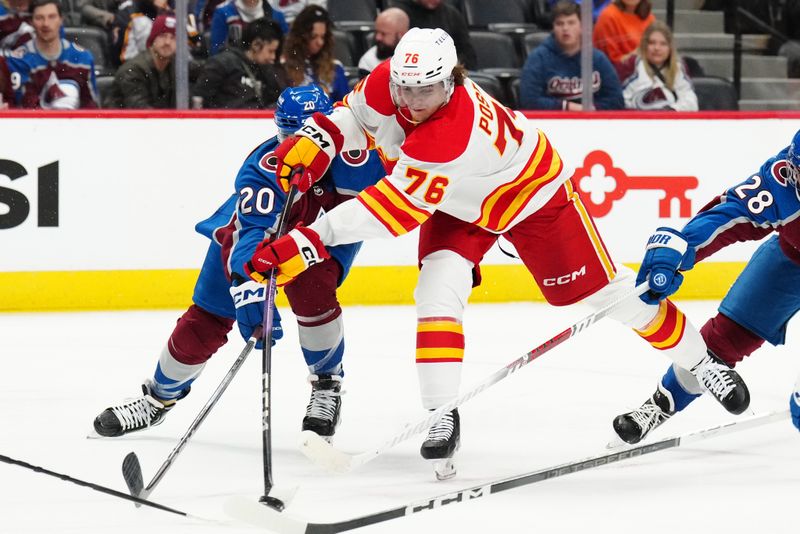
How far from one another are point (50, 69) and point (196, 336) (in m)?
2.53

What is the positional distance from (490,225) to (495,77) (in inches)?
118

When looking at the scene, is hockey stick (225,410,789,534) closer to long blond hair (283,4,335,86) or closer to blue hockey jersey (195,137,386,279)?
blue hockey jersey (195,137,386,279)

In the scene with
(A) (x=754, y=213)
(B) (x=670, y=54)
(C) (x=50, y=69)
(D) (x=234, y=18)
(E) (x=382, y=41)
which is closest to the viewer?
(A) (x=754, y=213)

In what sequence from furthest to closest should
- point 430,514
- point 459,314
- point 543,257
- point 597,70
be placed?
point 597,70, point 543,257, point 459,314, point 430,514

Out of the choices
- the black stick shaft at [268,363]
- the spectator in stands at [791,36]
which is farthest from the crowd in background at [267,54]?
the black stick shaft at [268,363]

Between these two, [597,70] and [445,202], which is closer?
[445,202]

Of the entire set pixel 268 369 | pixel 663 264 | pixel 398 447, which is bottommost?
pixel 398 447

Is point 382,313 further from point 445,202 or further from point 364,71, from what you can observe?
point 445,202

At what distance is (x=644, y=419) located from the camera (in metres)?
3.42

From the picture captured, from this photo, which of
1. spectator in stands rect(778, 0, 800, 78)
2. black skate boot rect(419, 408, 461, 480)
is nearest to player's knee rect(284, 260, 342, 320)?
black skate boot rect(419, 408, 461, 480)

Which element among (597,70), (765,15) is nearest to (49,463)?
(597,70)

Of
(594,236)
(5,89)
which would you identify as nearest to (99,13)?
(5,89)

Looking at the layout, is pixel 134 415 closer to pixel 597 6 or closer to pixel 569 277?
pixel 569 277

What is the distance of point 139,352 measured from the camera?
15.6 ft
